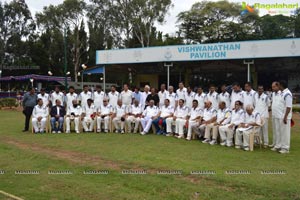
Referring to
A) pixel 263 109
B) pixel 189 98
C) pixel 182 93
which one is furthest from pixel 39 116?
pixel 263 109

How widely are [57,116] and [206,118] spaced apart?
519 cm

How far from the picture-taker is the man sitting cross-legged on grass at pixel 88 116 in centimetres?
1158

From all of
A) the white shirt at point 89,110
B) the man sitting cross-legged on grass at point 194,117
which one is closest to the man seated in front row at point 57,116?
the white shirt at point 89,110

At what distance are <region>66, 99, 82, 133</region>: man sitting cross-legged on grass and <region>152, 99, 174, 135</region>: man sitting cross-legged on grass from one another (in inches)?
107

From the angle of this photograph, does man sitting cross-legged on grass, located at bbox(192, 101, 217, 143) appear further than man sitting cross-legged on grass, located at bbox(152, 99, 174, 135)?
No

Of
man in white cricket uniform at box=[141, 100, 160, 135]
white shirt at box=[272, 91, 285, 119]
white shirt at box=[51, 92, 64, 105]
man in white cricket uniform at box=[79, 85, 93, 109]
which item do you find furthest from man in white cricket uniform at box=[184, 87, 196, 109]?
white shirt at box=[51, 92, 64, 105]

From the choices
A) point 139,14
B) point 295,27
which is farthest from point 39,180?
point 295,27

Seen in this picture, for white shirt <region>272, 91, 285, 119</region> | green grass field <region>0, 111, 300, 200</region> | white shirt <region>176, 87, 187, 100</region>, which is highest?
white shirt <region>176, 87, 187, 100</region>

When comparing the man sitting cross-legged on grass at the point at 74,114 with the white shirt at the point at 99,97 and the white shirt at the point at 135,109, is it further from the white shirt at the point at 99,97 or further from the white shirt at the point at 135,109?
the white shirt at the point at 135,109

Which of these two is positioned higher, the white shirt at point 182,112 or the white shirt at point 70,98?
the white shirt at point 70,98

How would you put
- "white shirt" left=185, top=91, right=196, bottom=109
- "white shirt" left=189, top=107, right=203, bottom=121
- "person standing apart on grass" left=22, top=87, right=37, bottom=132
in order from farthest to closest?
"person standing apart on grass" left=22, top=87, right=37, bottom=132
"white shirt" left=185, top=91, right=196, bottom=109
"white shirt" left=189, top=107, right=203, bottom=121

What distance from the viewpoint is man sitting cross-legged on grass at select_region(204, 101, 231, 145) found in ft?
29.6

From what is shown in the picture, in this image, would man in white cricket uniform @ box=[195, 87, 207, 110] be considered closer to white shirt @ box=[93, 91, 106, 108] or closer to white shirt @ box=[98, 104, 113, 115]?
white shirt @ box=[98, 104, 113, 115]

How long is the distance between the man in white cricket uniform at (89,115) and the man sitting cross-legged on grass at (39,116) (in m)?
1.34
